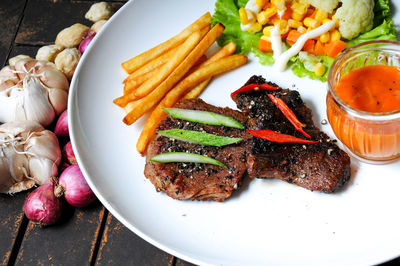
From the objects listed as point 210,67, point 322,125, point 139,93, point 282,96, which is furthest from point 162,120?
point 322,125

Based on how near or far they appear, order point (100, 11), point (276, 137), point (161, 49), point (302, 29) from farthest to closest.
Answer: point (100, 11) < point (161, 49) < point (302, 29) < point (276, 137)

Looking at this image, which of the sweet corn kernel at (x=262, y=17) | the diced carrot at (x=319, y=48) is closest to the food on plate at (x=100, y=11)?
the sweet corn kernel at (x=262, y=17)

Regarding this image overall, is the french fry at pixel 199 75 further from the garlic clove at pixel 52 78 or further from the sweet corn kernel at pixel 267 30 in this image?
the garlic clove at pixel 52 78

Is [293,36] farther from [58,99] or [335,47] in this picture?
[58,99]

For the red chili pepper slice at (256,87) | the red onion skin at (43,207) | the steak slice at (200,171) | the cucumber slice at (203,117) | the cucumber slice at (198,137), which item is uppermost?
the red chili pepper slice at (256,87)

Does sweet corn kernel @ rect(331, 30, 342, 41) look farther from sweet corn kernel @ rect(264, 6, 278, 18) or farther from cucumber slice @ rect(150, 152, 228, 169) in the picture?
cucumber slice @ rect(150, 152, 228, 169)

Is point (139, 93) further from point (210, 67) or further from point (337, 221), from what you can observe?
point (337, 221)

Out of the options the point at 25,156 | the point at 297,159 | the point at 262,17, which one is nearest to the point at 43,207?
the point at 25,156
